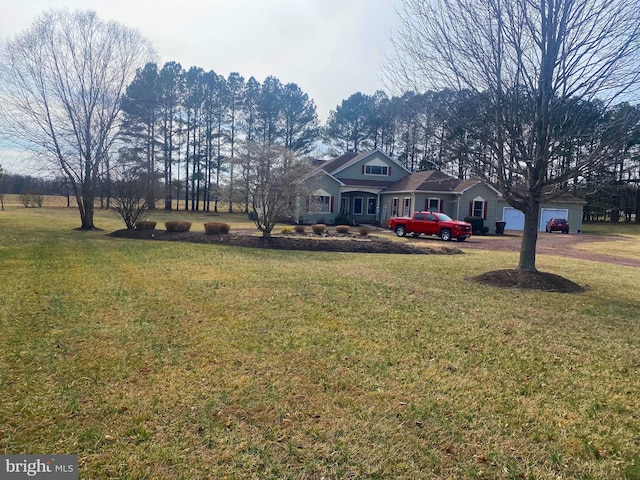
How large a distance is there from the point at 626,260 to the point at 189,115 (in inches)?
1627

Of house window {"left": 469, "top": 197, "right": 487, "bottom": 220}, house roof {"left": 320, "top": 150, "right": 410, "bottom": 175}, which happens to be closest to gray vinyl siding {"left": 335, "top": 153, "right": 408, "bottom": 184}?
house roof {"left": 320, "top": 150, "right": 410, "bottom": 175}

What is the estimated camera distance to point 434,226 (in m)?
23.0

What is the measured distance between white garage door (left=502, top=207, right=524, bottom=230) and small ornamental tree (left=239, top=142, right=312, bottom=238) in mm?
22364

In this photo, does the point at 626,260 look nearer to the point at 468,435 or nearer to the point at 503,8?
the point at 503,8

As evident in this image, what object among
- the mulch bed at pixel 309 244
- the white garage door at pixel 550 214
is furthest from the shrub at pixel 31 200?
the white garage door at pixel 550 214

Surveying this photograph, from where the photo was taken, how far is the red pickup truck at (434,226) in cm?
2253

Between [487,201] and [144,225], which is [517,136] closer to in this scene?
[144,225]

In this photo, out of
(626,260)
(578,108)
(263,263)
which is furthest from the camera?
(626,260)

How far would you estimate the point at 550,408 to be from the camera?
142 inches

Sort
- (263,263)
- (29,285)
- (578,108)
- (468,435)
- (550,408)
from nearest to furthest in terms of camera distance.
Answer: (468,435), (550,408), (29,285), (578,108), (263,263)

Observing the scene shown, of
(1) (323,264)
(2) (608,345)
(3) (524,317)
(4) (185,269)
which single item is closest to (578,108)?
(3) (524,317)

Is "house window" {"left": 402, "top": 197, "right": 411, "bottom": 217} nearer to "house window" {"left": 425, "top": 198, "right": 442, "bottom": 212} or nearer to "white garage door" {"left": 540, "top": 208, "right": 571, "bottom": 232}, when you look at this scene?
"house window" {"left": 425, "top": 198, "right": 442, "bottom": 212}

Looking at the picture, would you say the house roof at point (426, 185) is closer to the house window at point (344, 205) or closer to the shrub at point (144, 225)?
the house window at point (344, 205)

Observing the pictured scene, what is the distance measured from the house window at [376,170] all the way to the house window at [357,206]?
7.37 feet
